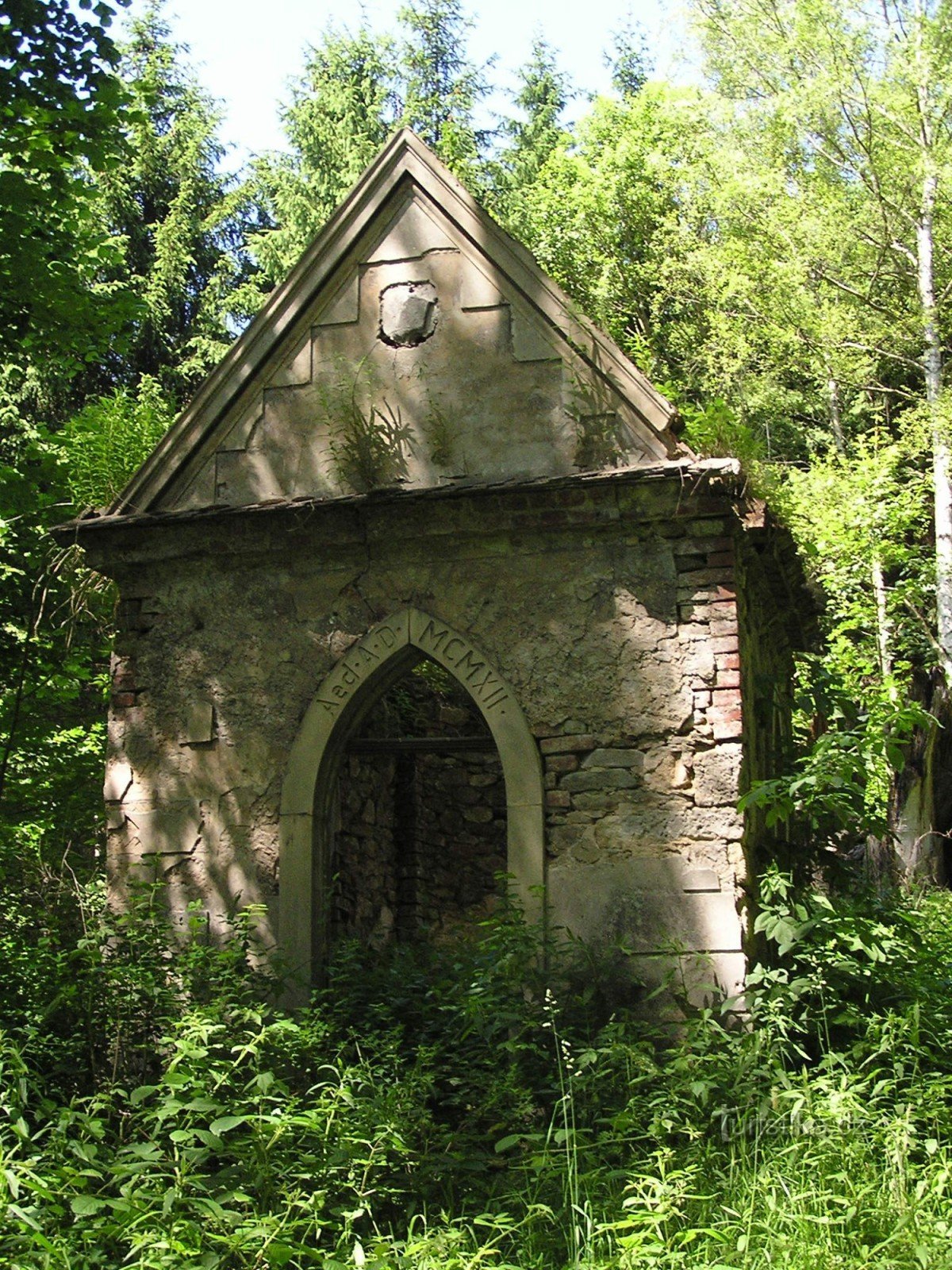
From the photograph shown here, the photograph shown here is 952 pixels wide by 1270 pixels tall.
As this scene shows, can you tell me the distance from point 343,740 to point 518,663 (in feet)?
3.49

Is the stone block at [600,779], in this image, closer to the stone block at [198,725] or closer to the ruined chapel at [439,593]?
the ruined chapel at [439,593]

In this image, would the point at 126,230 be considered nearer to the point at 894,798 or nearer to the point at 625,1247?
the point at 894,798

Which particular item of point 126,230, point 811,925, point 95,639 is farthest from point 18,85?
point 126,230

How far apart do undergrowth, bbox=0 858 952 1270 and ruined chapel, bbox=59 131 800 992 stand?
47cm

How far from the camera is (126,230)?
Answer: 78.6 ft

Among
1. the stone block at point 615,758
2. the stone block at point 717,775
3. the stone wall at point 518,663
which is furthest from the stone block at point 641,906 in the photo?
the stone block at point 615,758

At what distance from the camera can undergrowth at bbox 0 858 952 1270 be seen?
438 centimetres

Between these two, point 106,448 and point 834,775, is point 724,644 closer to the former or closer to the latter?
point 834,775

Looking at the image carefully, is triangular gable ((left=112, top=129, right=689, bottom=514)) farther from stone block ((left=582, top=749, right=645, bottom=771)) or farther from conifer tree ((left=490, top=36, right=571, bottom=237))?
conifer tree ((left=490, top=36, right=571, bottom=237))

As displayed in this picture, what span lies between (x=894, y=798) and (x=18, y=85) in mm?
13118

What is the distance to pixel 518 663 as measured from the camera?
701 centimetres

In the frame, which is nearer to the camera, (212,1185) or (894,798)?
(212,1185)

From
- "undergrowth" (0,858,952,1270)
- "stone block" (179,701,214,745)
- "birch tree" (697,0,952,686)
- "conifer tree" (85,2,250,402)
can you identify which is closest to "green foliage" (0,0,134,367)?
"stone block" (179,701,214,745)

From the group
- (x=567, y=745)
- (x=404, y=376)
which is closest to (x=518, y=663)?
(x=567, y=745)
